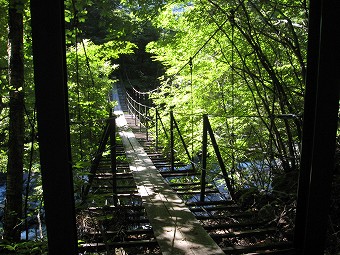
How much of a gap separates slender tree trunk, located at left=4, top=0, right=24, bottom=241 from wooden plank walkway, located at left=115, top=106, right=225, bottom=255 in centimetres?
128

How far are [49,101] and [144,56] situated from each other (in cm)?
1793

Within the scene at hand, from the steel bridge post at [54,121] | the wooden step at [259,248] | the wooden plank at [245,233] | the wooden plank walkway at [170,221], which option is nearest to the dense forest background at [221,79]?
the wooden plank at [245,233]

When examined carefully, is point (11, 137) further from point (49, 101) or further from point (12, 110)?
point (49, 101)

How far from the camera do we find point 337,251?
2.03 meters

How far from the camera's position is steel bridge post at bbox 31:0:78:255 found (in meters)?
0.95

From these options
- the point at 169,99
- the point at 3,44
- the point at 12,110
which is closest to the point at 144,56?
the point at 169,99

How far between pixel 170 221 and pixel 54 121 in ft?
4.62

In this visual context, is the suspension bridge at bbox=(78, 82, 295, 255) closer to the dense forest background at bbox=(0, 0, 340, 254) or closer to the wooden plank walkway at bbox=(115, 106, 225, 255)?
the wooden plank walkway at bbox=(115, 106, 225, 255)

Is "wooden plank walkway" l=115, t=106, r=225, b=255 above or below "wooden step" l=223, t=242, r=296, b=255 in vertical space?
above

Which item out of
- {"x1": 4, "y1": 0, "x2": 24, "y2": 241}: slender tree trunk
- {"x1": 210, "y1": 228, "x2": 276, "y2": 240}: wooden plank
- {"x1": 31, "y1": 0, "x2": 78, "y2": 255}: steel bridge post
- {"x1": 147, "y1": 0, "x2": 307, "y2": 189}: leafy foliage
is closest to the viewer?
{"x1": 31, "y1": 0, "x2": 78, "y2": 255}: steel bridge post

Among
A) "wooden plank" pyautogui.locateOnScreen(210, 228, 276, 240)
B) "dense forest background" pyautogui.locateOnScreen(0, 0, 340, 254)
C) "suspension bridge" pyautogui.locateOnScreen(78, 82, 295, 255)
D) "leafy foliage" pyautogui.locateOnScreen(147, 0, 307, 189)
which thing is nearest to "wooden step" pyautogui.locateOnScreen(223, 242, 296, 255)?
"suspension bridge" pyautogui.locateOnScreen(78, 82, 295, 255)

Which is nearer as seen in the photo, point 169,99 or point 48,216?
point 48,216

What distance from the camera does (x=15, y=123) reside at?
335cm

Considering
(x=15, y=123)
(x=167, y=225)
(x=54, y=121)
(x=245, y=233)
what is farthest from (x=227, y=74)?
(x=54, y=121)
